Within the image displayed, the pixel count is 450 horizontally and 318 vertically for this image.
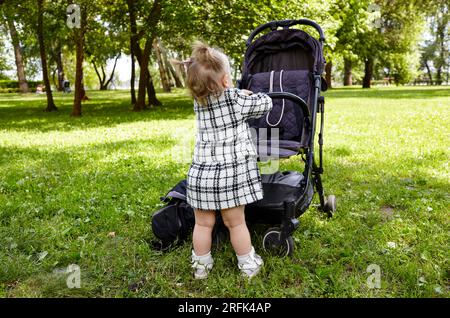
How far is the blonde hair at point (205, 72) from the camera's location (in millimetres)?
2842

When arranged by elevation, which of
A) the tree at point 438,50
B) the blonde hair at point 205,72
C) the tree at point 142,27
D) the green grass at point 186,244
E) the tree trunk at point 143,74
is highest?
the tree at point 438,50

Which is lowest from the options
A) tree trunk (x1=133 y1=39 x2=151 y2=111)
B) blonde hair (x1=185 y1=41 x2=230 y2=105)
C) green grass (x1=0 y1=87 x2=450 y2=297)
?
green grass (x1=0 y1=87 x2=450 y2=297)

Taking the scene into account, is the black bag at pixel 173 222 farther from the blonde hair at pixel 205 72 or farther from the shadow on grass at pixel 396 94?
the shadow on grass at pixel 396 94

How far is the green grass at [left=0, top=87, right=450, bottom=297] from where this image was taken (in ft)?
9.62

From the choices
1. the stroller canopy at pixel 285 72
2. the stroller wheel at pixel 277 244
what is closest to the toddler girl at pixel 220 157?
the stroller wheel at pixel 277 244

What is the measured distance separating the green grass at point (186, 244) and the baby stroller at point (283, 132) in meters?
0.22

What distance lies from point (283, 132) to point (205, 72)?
139 cm

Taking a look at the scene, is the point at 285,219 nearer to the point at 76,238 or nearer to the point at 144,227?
the point at 144,227

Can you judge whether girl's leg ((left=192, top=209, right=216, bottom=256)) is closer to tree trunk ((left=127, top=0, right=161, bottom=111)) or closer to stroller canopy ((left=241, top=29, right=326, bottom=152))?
stroller canopy ((left=241, top=29, right=326, bottom=152))

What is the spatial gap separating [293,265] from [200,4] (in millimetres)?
11781

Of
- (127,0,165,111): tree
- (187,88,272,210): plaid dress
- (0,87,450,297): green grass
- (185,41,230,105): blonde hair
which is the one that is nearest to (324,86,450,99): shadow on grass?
(127,0,165,111): tree

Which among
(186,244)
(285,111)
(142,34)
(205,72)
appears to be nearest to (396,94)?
(142,34)

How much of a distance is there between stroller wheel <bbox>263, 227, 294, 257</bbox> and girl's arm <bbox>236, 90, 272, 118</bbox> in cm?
97
